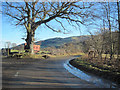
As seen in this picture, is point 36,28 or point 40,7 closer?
point 40,7

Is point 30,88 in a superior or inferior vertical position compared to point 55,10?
inferior

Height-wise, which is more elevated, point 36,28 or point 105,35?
point 36,28

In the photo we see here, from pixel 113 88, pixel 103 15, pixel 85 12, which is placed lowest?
pixel 113 88

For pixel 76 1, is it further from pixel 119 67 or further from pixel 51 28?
pixel 119 67

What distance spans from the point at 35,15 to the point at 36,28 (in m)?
2.10

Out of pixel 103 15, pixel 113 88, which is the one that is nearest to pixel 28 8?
pixel 103 15

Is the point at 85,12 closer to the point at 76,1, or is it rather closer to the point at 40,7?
the point at 76,1

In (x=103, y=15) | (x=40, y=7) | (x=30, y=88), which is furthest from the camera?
(x=40, y=7)

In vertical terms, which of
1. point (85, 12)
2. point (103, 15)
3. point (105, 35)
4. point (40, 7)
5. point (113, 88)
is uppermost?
point (40, 7)

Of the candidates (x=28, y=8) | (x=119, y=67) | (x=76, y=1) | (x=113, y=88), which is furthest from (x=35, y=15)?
(x=113, y=88)

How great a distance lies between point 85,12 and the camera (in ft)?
68.4

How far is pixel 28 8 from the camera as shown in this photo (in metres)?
23.5

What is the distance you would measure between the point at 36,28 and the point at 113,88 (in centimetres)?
2003

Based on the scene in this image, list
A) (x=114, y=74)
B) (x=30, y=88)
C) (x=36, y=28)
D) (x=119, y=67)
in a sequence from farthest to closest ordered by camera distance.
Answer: (x=36, y=28) → (x=119, y=67) → (x=114, y=74) → (x=30, y=88)
